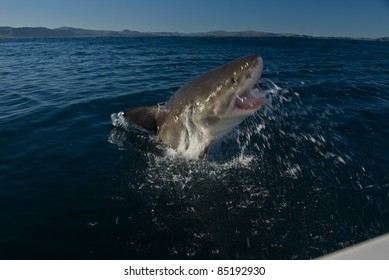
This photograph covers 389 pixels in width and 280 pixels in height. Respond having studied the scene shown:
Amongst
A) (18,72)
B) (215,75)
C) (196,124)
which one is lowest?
(18,72)

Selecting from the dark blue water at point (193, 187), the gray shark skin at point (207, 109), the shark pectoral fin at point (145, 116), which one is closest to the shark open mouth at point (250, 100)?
the gray shark skin at point (207, 109)

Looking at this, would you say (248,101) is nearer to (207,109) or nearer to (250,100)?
(250,100)

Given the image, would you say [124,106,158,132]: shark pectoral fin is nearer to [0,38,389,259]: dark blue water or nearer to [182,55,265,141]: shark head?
[0,38,389,259]: dark blue water

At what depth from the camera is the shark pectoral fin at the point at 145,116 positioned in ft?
26.7

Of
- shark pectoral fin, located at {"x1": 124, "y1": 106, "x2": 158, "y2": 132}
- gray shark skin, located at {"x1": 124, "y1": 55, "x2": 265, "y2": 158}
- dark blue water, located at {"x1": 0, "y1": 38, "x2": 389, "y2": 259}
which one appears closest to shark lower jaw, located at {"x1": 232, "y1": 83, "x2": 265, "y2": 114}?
gray shark skin, located at {"x1": 124, "y1": 55, "x2": 265, "y2": 158}

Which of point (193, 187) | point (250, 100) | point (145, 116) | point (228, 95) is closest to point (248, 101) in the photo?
point (250, 100)

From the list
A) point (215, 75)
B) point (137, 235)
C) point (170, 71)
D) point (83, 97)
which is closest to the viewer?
point (137, 235)
